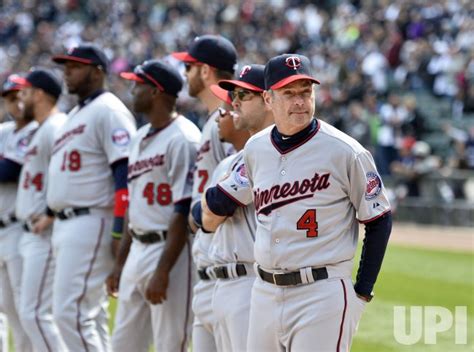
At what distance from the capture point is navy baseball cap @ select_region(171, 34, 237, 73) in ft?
17.4

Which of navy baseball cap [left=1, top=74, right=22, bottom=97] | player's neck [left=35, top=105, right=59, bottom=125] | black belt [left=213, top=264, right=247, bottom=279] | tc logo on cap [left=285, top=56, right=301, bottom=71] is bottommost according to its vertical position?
black belt [left=213, top=264, right=247, bottom=279]

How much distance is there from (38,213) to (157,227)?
143cm

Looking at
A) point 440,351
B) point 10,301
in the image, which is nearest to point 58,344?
point 10,301

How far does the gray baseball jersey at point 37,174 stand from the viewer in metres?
6.63

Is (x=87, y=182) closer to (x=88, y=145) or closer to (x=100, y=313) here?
(x=88, y=145)

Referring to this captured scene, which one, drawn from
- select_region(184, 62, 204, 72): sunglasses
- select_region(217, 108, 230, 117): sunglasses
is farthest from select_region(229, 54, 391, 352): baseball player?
select_region(184, 62, 204, 72): sunglasses

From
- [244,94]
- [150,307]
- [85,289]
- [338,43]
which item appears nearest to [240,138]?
[244,94]

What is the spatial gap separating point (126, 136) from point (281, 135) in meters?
2.12

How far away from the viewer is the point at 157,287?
5.21 metres

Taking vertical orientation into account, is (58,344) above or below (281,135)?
below

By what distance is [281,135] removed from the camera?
4066 mm

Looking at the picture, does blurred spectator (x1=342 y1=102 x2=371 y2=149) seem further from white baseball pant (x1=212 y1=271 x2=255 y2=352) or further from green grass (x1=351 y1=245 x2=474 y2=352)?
white baseball pant (x1=212 y1=271 x2=255 y2=352)

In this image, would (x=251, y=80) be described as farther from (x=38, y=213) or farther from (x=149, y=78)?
(x=38, y=213)

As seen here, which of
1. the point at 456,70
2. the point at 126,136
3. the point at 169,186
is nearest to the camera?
the point at 169,186
